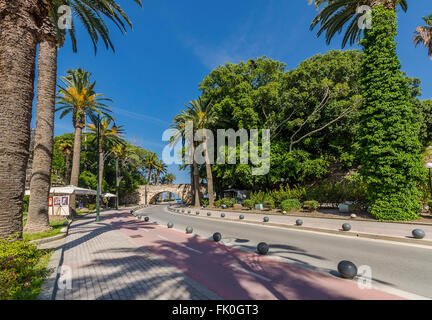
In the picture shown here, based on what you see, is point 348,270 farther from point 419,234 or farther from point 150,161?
point 150,161

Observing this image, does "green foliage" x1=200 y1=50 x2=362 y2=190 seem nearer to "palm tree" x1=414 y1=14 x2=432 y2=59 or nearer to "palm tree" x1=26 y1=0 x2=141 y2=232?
"palm tree" x1=414 y1=14 x2=432 y2=59

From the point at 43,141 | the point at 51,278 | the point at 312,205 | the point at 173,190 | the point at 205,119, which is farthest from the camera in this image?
the point at 173,190

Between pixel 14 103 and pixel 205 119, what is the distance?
2532 cm

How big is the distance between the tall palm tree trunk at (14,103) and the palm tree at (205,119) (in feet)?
78.1

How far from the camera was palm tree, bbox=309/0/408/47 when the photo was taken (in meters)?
14.8

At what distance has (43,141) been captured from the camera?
1134 cm

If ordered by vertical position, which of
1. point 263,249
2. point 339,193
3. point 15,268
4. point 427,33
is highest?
point 427,33

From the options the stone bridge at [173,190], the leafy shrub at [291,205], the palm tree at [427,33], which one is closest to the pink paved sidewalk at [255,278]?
the leafy shrub at [291,205]

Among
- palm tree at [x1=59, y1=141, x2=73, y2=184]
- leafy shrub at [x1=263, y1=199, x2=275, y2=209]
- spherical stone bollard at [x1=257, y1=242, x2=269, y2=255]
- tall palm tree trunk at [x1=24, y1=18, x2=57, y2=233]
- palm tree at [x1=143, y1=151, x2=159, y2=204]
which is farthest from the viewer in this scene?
palm tree at [x1=143, y1=151, x2=159, y2=204]

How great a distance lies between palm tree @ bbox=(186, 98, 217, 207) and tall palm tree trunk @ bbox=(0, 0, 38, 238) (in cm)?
2381

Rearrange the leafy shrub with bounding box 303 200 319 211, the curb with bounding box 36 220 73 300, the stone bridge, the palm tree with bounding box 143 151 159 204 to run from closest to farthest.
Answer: the curb with bounding box 36 220 73 300, the leafy shrub with bounding box 303 200 319 211, the stone bridge, the palm tree with bounding box 143 151 159 204

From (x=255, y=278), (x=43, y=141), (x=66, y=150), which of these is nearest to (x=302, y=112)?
(x=255, y=278)

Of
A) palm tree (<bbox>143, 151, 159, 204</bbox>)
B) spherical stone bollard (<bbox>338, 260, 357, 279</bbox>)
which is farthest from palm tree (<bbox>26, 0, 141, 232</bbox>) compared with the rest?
palm tree (<bbox>143, 151, 159, 204</bbox>)

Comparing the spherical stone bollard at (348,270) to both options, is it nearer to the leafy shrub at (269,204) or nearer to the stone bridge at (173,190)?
the leafy shrub at (269,204)
